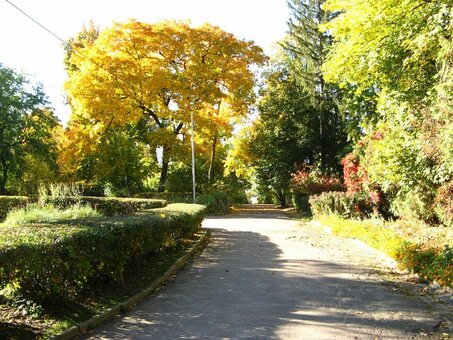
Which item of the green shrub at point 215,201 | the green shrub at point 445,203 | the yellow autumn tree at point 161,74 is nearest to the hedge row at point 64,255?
the green shrub at point 445,203

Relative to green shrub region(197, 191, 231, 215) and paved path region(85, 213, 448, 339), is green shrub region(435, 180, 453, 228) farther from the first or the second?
green shrub region(197, 191, 231, 215)

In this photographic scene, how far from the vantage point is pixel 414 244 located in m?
9.28

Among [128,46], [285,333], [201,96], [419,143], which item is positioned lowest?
[285,333]

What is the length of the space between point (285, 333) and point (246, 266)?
443cm

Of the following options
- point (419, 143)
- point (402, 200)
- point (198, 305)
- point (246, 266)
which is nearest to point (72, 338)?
point (198, 305)

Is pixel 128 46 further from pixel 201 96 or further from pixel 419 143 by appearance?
pixel 419 143

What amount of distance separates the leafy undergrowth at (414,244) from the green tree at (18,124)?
20.3m

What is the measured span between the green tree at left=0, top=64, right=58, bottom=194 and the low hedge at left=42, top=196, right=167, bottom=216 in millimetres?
9802

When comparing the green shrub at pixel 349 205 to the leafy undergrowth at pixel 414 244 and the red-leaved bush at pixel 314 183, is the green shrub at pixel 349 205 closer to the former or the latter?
the leafy undergrowth at pixel 414 244

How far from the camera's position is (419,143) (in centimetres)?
1161

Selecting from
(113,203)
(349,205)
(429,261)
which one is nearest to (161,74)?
(113,203)

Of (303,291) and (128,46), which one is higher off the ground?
(128,46)

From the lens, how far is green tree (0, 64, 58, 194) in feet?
85.7

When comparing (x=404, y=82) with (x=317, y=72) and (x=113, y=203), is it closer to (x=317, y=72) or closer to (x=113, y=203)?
(x=113, y=203)
